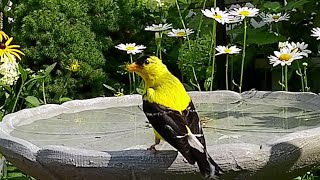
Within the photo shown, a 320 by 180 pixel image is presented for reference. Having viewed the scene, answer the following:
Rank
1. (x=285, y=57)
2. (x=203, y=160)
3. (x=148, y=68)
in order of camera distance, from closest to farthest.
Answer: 1. (x=203, y=160)
2. (x=148, y=68)
3. (x=285, y=57)

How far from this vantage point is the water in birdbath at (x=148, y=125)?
5.69 feet

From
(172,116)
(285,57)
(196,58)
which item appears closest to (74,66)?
(196,58)

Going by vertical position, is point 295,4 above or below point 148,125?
above

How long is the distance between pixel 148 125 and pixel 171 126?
23.0 inches

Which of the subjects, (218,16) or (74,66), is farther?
(74,66)

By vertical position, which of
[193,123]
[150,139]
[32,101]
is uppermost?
[193,123]

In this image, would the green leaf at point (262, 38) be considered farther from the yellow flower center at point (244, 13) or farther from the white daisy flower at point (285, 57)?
the white daisy flower at point (285, 57)

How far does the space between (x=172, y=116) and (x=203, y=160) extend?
0.13m

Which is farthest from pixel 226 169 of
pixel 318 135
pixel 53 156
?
pixel 53 156

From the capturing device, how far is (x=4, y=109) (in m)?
2.74

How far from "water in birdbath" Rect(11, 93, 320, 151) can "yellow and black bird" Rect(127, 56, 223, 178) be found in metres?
0.15

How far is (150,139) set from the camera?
5.83 feet

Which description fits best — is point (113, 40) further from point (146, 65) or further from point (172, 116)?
point (172, 116)

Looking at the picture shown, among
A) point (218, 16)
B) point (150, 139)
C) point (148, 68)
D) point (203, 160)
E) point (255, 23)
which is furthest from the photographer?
point (255, 23)
